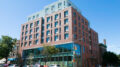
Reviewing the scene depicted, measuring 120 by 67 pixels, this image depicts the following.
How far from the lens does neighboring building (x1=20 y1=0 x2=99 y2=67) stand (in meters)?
42.3

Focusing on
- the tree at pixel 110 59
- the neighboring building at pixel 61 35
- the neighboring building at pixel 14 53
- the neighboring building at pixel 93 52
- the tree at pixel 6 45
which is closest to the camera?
the neighboring building at pixel 61 35

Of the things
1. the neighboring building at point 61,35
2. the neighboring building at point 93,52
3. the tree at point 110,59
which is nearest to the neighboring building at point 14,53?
the neighboring building at point 61,35

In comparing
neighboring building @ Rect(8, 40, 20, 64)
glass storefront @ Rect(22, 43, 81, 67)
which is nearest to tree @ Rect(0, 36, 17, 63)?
neighboring building @ Rect(8, 40, 20, 64)

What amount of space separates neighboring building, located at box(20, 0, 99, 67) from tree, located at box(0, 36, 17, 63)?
473 centimetres

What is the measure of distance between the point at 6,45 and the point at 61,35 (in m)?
28.2

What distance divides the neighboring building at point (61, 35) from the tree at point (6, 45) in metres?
4.73

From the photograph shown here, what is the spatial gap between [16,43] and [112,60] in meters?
53.4

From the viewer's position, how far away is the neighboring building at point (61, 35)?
139ft

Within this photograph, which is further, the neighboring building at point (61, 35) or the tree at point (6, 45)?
the tree at point (6, 45)

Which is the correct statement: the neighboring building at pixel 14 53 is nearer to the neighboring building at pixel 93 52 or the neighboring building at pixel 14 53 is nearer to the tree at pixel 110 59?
the neighboring building at pixel 93 52

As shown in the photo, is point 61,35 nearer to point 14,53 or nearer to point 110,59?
point 14,53

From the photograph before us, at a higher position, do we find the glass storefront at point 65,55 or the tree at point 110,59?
the glass storefront at point 65,55

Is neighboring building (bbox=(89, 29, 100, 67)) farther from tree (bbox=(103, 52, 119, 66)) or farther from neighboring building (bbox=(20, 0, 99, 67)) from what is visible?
tree (bbox=(103, 52, 119, 66))

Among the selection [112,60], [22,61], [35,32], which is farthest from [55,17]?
[112,60]
